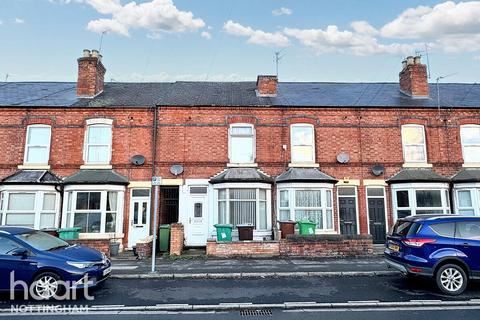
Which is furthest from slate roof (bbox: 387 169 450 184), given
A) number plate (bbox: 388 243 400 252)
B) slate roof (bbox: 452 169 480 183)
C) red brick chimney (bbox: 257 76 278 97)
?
red brick chimney (bbox: 257 76 278 97)

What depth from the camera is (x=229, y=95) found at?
17.9m

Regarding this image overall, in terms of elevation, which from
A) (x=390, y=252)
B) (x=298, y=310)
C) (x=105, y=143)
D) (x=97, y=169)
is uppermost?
(x=105, y=143)

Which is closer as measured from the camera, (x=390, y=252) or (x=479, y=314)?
(x=479, y=314)

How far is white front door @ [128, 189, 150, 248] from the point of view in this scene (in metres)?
14.9

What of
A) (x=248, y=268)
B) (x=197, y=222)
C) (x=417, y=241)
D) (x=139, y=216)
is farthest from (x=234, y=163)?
(x=417, y=241)

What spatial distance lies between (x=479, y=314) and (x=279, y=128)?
11.1m

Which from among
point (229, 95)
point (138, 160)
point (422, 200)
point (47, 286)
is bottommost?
point (47, 286)

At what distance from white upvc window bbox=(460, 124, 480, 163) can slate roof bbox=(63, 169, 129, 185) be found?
16085mm

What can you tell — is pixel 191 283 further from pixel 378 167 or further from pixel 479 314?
pixel 378 167

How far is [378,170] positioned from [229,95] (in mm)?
8458

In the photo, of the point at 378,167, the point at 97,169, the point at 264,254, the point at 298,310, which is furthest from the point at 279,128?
the point at 298,310

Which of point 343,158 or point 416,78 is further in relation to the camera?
point 416,78

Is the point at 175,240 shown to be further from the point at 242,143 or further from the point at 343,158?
the point at 343,158

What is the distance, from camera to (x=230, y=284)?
8.62 meters
